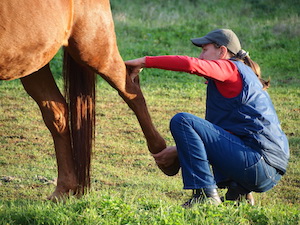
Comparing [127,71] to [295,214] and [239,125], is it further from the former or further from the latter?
[295,214]

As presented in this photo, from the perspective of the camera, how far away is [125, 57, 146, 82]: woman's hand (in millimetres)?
4014

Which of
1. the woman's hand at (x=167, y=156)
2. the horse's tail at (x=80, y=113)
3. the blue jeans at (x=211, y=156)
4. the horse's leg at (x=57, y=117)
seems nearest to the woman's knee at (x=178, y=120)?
the blue jeans at (x=211, y=156)

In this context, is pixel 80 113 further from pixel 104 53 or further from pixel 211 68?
pixel 211 68

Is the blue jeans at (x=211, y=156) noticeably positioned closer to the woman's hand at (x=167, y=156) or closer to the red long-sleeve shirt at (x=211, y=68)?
the red long-sleeve shirt at (x=211, y=68)

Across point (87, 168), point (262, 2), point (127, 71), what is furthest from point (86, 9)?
point (262, 2)

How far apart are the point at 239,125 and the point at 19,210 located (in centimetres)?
155

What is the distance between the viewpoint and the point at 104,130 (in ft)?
20.7

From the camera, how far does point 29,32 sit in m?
3.52

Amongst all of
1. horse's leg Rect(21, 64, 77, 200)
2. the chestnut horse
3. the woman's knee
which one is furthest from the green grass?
the woman's knee

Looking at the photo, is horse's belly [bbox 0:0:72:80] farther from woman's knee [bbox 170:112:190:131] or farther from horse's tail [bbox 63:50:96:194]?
woman's knee [bbox 170:112:190:131]

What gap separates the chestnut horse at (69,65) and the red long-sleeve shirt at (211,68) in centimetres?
44

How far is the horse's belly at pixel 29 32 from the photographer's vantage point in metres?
3.40

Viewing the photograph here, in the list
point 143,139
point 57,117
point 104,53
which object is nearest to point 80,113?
point 57,117

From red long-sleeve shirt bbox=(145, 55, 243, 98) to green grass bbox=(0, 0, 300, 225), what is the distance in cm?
83
